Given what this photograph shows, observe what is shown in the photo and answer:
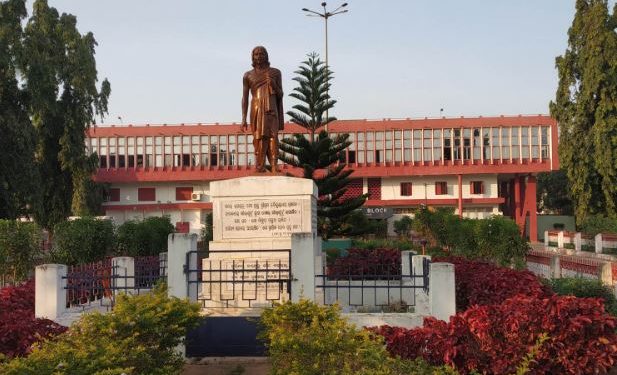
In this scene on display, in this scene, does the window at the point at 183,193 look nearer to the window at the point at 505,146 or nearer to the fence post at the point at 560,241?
the window at the point at 505,146

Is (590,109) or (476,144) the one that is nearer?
(590,109)

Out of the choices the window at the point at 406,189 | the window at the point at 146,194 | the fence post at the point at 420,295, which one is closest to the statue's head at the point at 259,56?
the fence post at the point at 420,295

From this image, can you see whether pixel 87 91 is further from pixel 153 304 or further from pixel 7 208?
pixel 153 304

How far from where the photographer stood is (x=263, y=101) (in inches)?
367

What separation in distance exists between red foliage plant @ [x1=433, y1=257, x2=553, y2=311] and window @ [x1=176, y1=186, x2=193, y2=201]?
39.6 metres

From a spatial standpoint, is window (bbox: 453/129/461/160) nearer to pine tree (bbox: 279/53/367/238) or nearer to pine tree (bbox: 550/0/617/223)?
pine tree (bbox: 550/0/617/223)

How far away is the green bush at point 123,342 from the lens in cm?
377

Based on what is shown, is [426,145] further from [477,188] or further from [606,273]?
[606,273]

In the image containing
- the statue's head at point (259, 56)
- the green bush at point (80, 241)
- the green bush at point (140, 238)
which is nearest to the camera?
the statue's head at point (259, 56)

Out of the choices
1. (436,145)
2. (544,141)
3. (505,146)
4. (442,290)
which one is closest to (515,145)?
(505,146)

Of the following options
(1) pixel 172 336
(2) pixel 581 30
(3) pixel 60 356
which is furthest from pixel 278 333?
(2) pixel 581 30

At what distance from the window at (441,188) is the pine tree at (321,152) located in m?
20.1

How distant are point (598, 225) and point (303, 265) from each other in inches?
966

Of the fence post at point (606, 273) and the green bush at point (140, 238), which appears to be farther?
the green bush at point (140, 238)
